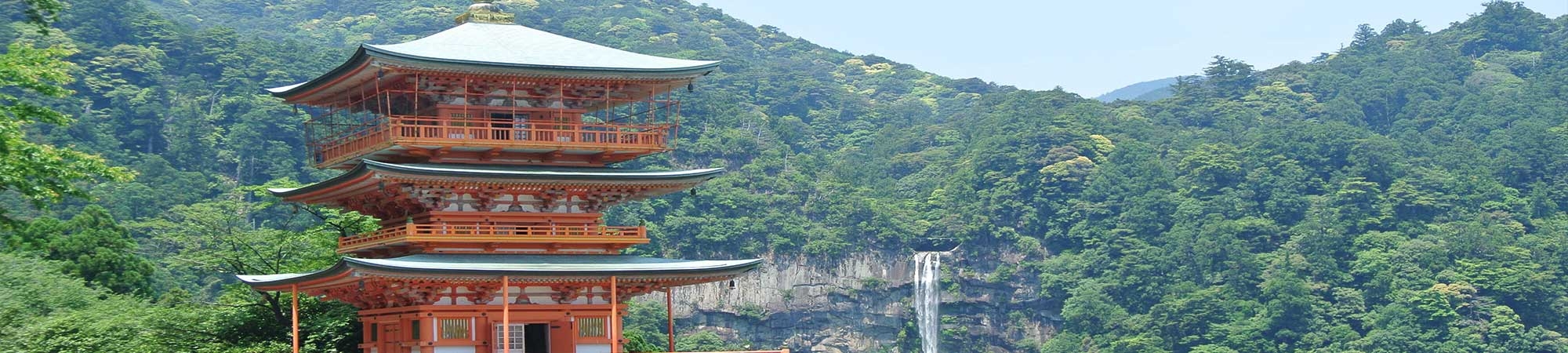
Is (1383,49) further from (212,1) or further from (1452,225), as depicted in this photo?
(212,1)

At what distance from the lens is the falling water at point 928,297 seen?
97250mm

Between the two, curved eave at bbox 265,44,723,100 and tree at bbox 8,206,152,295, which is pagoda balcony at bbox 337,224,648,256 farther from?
tree at bbox 8,206,152,295

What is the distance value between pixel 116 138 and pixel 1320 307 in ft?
171

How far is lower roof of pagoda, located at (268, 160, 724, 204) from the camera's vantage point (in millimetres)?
29812

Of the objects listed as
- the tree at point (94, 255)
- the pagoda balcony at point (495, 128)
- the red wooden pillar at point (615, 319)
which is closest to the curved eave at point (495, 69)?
the pagoda balcony at point (495, 128)

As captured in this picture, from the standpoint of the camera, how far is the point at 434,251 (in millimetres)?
30984

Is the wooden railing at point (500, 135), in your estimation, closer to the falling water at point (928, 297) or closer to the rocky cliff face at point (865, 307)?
the rocky cliff face at point (865, 307)

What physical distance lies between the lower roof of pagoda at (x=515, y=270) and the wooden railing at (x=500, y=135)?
1.75 metres

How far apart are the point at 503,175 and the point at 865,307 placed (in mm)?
68479

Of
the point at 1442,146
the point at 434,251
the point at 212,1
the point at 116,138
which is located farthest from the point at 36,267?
the point at 212,1

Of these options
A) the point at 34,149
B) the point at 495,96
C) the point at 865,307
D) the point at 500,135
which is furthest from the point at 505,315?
the point at 865,307

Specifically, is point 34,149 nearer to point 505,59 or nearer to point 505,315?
point 505,315

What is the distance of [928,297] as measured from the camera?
3873 inches

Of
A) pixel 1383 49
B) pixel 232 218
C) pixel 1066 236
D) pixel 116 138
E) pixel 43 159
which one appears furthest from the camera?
pixel 1383 49
